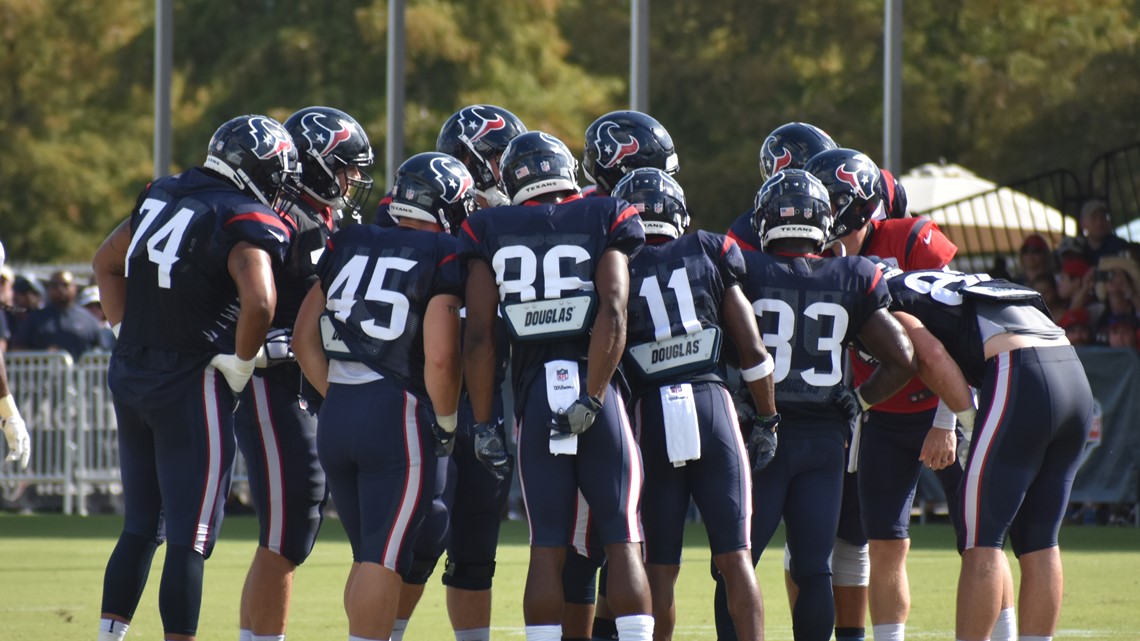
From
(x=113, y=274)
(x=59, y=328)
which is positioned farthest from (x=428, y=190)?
(x=59, y=328)

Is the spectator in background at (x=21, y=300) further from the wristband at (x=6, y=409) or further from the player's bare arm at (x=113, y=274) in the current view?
the player's bare arm at (x=113, y=274)

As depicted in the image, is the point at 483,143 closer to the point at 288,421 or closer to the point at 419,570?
the point at 288,421

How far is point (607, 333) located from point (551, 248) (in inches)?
15.3

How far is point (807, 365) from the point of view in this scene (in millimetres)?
6438

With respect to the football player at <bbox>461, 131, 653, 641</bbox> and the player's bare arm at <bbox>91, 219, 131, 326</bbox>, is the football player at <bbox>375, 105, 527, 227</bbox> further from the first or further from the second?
the player's bare arm at <bbox>91, 219, 131, 326</bbox>

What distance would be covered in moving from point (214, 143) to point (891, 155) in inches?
347

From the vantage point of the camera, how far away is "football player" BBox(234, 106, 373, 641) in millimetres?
6789

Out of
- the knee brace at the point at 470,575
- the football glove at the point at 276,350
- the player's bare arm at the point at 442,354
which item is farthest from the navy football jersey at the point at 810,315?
the football glove at the point at 276,350

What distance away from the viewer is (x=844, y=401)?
21.2ft

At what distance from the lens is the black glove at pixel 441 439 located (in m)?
6.22

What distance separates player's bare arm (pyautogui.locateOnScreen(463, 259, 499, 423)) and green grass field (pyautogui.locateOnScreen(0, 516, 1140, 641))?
2237mm

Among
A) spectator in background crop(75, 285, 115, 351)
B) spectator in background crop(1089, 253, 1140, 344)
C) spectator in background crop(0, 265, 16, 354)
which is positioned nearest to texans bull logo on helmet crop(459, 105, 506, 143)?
spectator in background crop(1089, 253, 1140, 344)

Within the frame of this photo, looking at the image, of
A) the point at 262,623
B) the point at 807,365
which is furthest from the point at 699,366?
the point at 262,623

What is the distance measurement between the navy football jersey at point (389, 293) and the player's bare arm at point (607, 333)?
1.87 feet
